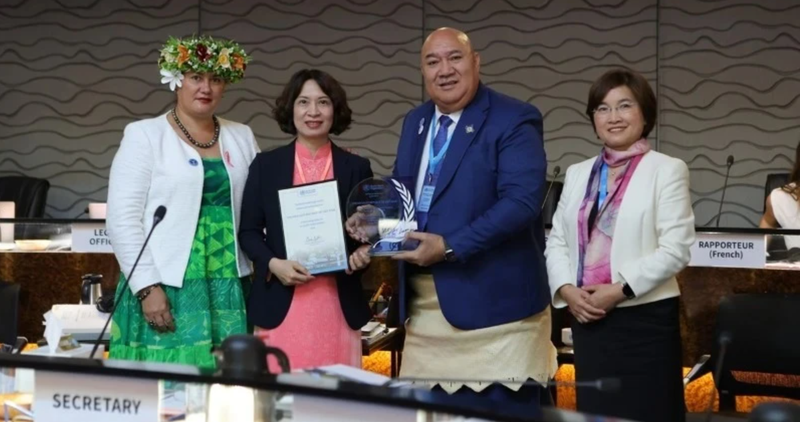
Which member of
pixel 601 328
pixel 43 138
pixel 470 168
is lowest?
pixel 601 328

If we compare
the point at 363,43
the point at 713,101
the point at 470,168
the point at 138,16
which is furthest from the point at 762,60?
the point at 470,168

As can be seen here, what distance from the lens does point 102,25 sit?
8008mm

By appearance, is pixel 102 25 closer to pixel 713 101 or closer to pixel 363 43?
pixel 363 43

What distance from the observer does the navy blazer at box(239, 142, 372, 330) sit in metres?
2.88

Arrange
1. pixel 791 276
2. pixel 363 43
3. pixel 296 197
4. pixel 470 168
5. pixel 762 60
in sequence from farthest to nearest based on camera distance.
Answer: pixel 363 43
pixel 762 60
pixel 791 276
pixel 296 197
pixel 470 168

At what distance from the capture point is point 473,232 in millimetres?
2592

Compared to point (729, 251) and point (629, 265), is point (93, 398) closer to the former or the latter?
point (629, 265)

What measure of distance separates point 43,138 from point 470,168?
620cm

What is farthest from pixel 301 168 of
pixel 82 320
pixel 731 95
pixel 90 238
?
pixel 731 95

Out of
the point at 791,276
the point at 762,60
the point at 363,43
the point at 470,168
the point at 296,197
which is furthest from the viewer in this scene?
the point at 363,43

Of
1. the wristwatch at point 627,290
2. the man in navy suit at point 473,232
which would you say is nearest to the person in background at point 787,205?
the wristwatch at point 627,290

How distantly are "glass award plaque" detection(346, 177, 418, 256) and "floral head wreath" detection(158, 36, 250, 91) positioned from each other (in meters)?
0.57

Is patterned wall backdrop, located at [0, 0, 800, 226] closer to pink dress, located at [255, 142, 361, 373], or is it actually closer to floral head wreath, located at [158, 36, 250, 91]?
floral head wreath, located at [158, 36, 250, 91]

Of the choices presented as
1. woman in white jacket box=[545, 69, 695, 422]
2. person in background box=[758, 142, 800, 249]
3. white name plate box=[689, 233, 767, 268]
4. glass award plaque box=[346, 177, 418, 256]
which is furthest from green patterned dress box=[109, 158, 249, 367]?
person in background box=[758, 142, 800, 249]
